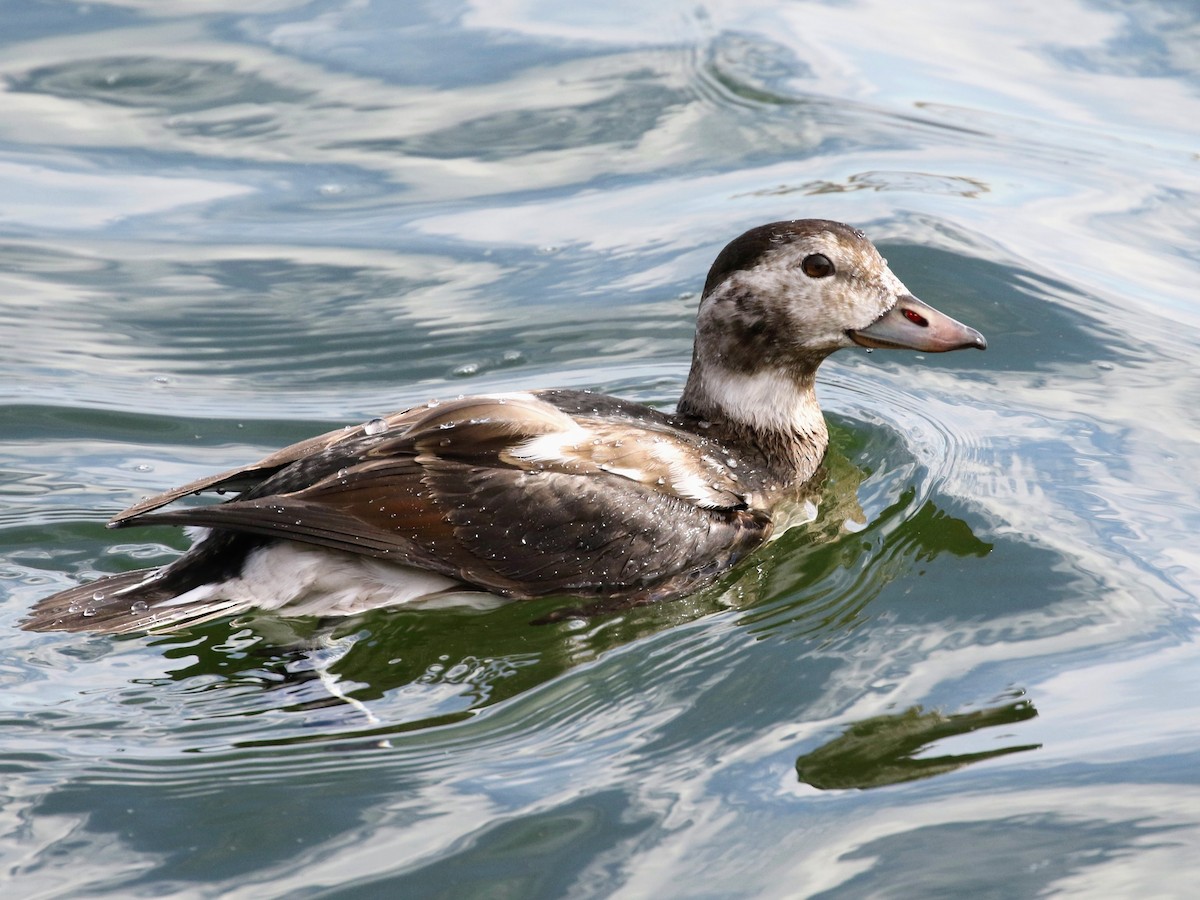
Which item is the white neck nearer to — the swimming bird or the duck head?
the duck head

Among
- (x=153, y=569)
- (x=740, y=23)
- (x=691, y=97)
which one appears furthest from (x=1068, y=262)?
(x=153, y=569)

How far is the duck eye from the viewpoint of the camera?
6.12 m

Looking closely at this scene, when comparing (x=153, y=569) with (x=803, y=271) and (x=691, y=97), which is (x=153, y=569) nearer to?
(x=803, y=271)

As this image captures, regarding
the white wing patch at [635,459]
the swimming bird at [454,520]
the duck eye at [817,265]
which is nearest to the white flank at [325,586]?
the swimming bird at [454,520]

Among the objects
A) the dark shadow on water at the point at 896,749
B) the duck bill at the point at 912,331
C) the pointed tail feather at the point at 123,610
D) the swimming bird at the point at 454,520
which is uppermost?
the duck bill at the point at 912,331

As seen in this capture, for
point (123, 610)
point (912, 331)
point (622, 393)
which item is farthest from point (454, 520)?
point (622, 393)

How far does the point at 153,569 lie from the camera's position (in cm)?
560

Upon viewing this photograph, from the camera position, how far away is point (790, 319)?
6184mm

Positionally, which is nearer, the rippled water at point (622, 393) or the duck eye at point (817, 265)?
the rippled water at point (622, 393)

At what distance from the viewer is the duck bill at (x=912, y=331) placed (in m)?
6.21

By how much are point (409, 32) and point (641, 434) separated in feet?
19.7

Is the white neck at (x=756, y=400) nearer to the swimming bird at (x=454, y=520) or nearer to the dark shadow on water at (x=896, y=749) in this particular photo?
the swimming bird at (x=454, y=520)

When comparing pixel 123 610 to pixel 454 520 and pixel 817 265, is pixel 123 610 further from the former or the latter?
pixel 817 265

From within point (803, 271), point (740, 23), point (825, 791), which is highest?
point (740, 23)
